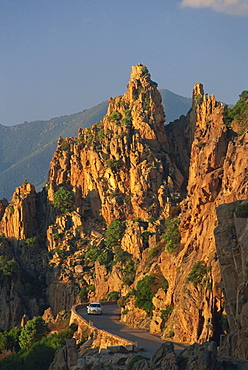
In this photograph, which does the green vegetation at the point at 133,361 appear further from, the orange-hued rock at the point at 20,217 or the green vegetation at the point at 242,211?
the orange-hued rock at the point at 20,217

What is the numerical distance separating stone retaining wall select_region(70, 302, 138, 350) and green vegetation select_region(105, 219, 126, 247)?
42.4 m

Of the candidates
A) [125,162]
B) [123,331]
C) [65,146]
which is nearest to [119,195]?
[125,162]

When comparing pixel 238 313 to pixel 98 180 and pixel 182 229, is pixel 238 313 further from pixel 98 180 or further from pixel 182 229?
pixel 98 180

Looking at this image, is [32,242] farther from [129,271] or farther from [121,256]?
[129,271]

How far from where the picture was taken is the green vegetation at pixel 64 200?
13738 centimetres

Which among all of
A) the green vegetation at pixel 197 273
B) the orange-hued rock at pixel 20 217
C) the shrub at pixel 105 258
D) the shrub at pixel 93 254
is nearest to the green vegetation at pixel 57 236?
the orange-hued rock at pixel 20 217

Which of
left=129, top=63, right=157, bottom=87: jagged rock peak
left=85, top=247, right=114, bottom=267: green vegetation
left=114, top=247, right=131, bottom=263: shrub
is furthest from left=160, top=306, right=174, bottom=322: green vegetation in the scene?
left=129, top=63, right=157, bottom=87: jagged rock peak

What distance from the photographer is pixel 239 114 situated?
4476 inches

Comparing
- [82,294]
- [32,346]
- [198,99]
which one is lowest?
[32,346]

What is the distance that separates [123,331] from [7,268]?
187 feet

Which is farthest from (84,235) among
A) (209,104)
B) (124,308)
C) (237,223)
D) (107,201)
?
(237,223)

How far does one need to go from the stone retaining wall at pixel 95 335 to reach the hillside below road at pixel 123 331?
837mm

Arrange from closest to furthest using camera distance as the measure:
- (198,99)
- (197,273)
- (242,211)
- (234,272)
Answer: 1. (234,272)
2. (242,211)
3. (197,273)
4. (198,99)

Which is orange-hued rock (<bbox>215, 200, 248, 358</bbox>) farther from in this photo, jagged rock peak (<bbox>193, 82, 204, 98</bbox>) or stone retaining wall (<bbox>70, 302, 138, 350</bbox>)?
jagged rock peak (<bbox>193, 82, 204, 98</bbox>)
